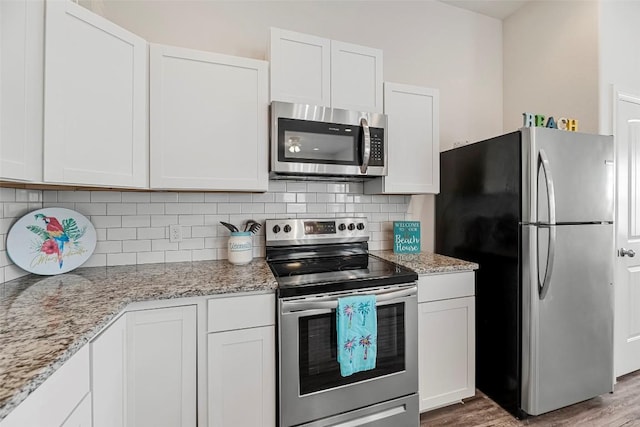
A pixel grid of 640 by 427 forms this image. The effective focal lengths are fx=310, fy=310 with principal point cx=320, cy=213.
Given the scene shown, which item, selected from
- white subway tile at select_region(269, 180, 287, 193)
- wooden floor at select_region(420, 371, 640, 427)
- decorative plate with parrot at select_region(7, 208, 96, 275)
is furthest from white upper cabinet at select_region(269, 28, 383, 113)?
wooden floor at select_region(420, 371, 640, 427)

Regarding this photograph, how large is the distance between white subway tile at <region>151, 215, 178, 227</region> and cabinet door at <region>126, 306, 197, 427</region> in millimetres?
738

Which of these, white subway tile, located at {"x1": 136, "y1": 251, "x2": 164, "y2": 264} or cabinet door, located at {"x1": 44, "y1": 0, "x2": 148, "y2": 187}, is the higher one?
cabinet door, located at {"x1": 44, "y1": 0, "x2": 148, "y2": 187}

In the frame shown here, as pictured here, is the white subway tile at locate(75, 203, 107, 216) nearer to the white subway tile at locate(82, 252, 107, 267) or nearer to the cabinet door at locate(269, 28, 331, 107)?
the white subway tile at locate(82, 252, 107, 267)

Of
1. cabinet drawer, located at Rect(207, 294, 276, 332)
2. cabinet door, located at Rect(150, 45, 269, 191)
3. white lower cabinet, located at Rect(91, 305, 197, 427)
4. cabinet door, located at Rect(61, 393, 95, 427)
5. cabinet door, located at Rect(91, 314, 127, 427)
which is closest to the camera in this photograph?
cabinet door, located at Rect(61, 393, 95, 427)

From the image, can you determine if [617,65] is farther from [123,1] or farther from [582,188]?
[123,1]

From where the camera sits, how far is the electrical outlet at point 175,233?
1.93 m

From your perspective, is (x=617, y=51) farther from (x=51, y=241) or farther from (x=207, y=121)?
(x=51, y=241)

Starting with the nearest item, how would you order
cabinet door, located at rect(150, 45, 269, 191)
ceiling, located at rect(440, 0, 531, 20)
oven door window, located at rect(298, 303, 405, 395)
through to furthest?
1. oven door window, located at rect(298, 303, 405, 395)
2. cabinet door, located at rect(150, 45, 269, 191)
3. ceiling, located at rect(440, 0, 531, 20)

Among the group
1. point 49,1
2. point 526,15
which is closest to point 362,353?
point 49,1

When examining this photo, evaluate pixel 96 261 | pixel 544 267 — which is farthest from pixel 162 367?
pixel 544 267

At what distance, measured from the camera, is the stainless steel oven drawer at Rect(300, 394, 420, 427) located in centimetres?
157

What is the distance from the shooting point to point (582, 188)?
188 centimetres

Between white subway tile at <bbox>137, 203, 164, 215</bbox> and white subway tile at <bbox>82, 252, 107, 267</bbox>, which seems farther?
white subway tile at <bbox>137, 203, 164, 215</bbox>

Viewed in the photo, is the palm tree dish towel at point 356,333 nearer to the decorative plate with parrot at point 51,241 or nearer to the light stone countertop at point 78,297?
the light stone countertop at point 78,297
